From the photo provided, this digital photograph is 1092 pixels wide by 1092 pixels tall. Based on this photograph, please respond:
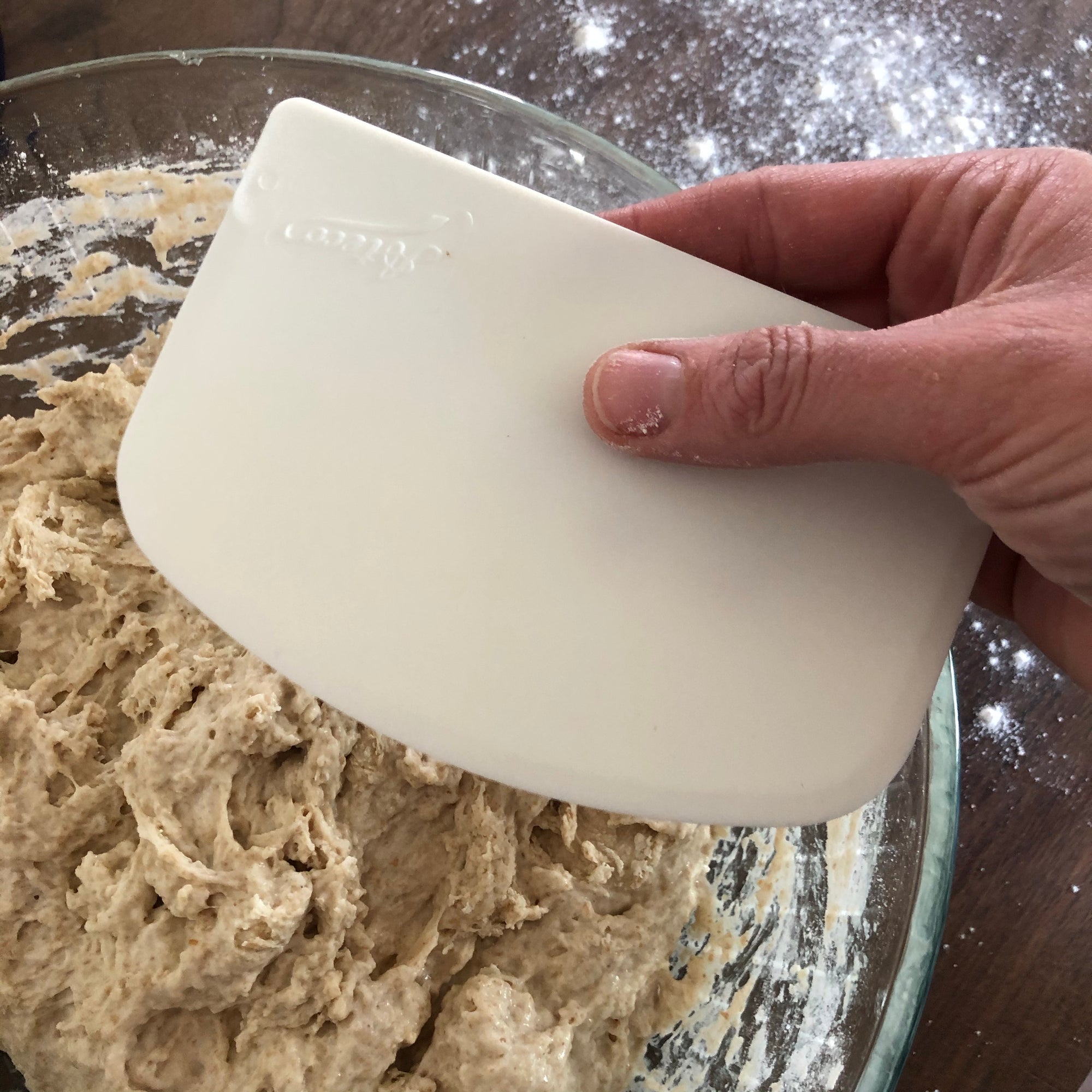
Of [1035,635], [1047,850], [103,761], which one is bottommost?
[1047,850]

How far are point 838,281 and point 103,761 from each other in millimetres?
1114

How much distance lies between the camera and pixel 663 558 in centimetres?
77

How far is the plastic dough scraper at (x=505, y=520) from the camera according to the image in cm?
75

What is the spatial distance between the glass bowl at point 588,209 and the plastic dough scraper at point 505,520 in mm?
427

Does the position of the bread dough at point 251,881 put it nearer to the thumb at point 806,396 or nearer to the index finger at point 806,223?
the thumb at point 806,396

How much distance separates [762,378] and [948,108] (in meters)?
1.18

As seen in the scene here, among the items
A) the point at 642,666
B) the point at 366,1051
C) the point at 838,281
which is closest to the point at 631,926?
the point at 366,1051

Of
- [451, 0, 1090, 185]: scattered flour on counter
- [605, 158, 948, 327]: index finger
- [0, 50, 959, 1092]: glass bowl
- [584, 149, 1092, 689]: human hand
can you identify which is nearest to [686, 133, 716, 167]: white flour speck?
[451, 0, 1090, 185]: scattered flour on counter

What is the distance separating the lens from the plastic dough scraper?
75cm

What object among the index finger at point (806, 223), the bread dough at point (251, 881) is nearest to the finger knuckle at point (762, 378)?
the index finger at point (806, 223)

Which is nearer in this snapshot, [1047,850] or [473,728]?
[473,728]

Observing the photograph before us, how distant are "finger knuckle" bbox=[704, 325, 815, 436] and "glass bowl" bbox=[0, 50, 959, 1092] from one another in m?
0.58

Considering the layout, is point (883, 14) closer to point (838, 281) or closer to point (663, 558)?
point (838, 281)

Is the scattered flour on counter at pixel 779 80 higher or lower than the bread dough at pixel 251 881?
higher
